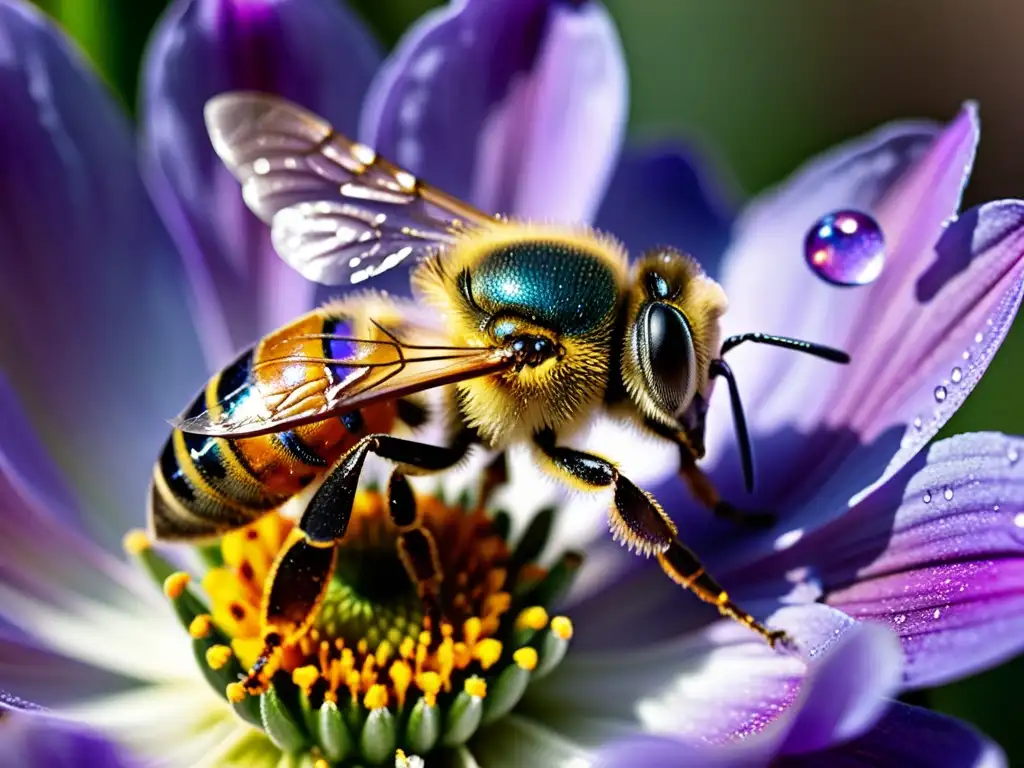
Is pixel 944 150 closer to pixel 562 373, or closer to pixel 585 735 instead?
pixel 562 373

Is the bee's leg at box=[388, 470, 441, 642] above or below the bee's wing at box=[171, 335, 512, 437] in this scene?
below

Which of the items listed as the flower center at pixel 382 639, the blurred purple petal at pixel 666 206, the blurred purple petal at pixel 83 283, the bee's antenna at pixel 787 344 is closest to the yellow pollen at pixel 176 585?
the flower center at pixel 382 639

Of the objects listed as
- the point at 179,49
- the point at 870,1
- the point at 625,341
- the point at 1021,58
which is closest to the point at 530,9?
the point at 179,49

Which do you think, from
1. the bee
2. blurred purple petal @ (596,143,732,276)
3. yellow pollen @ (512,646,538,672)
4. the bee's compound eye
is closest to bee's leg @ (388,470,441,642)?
the bee

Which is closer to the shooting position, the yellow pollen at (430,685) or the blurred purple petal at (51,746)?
the blurred purple petal at (51,746)

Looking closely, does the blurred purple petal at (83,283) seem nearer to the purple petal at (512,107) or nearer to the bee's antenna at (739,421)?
the purple petal at (512,107)

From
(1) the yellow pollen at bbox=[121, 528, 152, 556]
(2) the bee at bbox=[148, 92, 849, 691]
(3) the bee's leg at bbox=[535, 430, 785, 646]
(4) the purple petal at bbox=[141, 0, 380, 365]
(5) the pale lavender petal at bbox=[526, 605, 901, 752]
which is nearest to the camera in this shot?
(5) the pale lavender petal at bbox=[526, 605, 901, 752]

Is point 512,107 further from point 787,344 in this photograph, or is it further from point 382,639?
point 382,639

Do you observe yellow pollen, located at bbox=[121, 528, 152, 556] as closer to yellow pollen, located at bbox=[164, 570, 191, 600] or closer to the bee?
yellow pollen, located at bbox=[164, 570, 191, 600]
